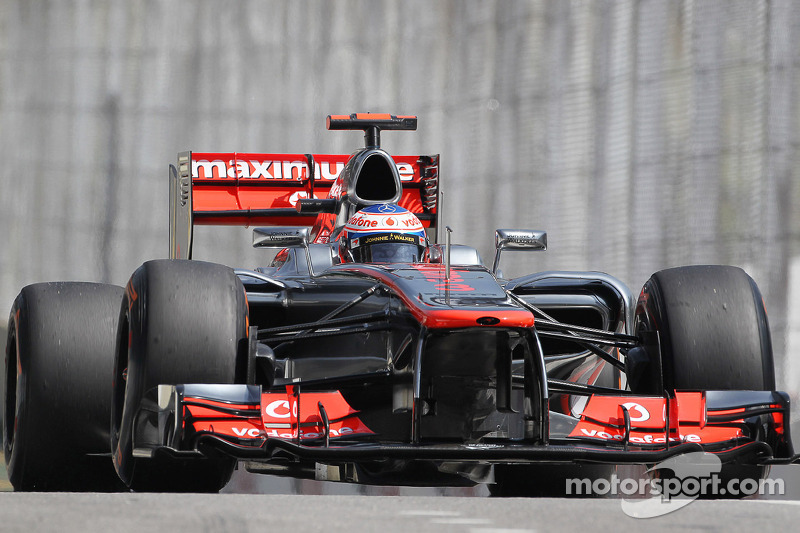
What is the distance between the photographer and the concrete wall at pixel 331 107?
440 inches

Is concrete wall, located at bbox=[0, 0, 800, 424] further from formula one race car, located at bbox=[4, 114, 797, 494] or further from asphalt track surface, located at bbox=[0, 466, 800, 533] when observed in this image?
asphalt track surface, located at bbox=[0, 466, 800, 533]

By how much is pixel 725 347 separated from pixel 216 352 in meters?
1.87

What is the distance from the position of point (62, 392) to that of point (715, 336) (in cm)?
261

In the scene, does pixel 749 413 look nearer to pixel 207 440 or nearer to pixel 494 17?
pixel 207 440

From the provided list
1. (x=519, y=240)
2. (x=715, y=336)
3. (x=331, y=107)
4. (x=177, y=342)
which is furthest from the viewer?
(x=331, y=107)

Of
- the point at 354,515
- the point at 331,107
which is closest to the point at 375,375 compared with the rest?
the point at 354,515

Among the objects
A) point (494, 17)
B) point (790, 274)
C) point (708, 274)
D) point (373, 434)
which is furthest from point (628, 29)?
point (373, 434)

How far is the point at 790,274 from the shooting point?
32.7ft

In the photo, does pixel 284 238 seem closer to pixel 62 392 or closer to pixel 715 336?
pixel 62 392

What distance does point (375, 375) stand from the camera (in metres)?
4.68

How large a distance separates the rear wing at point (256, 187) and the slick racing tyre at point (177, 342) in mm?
3257

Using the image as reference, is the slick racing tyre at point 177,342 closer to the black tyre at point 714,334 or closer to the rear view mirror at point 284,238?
the rear view mirror at point 284,238

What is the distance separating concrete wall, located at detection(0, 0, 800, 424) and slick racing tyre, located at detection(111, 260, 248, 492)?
22.6 ft

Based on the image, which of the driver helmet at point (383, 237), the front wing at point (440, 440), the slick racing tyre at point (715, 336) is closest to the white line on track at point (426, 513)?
the front wing at point (440, 440)
